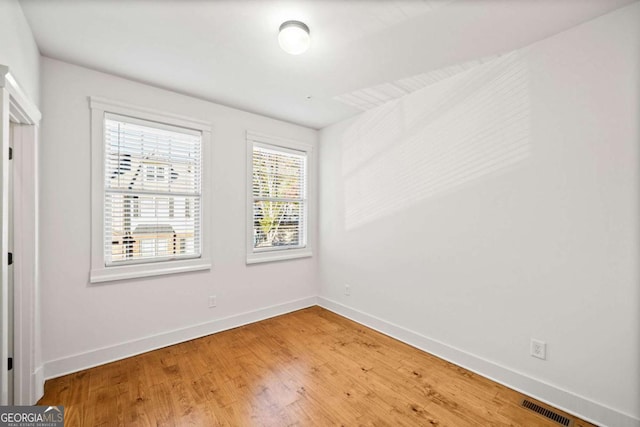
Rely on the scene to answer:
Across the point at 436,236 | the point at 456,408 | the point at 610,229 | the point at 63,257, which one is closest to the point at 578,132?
the point at 610,229

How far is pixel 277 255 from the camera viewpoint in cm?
379

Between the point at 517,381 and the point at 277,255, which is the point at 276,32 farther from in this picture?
the point at 517,381

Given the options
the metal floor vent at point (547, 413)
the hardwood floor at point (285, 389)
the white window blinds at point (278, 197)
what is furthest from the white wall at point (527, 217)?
the white window blinds at point (278, 197)

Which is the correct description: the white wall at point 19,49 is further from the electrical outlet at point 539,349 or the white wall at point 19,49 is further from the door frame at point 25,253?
the electrical outlet at point 539,349

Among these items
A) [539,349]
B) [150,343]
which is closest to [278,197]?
[150,343]

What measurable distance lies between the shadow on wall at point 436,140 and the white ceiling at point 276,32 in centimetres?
27

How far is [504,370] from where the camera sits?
2262mm

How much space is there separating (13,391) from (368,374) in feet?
8.14

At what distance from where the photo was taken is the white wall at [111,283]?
7.66 feet

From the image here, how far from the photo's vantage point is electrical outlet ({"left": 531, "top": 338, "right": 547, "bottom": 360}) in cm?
207

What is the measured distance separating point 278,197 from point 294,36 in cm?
226

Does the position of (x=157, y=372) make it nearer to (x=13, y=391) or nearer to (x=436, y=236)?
(x=13, y=391)

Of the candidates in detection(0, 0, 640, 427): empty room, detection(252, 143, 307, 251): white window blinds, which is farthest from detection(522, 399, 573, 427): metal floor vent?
detection(252, 143, 307, 251): white window blinds

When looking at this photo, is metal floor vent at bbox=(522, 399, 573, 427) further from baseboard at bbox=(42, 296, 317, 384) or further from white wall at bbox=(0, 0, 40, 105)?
white wall at bbox=(0, 0, 40, 105)
